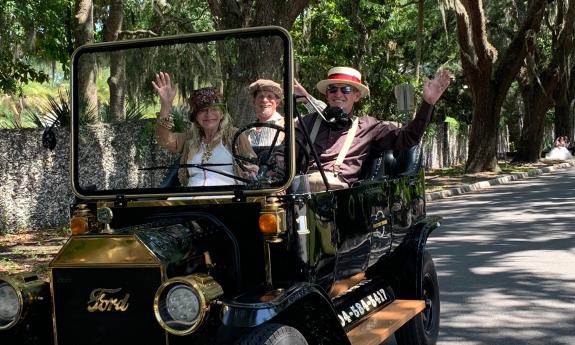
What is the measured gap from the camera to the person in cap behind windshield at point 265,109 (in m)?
4.07

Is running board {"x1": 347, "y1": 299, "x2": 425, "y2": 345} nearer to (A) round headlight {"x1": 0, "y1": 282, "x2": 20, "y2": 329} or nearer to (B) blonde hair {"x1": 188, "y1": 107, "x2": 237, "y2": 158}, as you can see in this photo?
(B) blonde hair {"x1": 188, "y1": 107, "x2": 237, "y2": 158}

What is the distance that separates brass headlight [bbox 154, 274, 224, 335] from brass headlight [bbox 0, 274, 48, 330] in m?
0.70

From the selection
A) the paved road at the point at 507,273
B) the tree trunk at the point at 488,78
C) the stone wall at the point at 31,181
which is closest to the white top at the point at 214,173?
the paved road at the point at 507,273

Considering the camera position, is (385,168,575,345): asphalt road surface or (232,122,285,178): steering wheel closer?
(232,122,285,178): steering wheel

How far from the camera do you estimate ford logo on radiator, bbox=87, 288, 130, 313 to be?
131 inches

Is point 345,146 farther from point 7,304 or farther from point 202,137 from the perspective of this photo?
point 7,304

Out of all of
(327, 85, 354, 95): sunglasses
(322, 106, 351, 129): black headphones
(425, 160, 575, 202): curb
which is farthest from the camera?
(425, 160, 575, 202): curb

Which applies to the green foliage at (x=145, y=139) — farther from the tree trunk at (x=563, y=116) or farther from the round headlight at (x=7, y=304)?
the tree trunk at (x=563, y=116)

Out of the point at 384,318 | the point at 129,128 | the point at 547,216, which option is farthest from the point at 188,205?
the point at 547,216

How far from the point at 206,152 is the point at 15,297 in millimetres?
1241

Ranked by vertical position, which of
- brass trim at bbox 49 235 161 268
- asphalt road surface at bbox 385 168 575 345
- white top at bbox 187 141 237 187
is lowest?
asphalt road surface at bbox 385 168 575 345

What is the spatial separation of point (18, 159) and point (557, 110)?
106 ft

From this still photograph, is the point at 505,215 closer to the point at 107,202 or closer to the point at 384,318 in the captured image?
the point at 384,318

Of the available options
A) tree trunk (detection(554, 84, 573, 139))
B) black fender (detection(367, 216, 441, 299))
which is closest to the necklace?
black fender (detection(367, 216, 441, 299))
